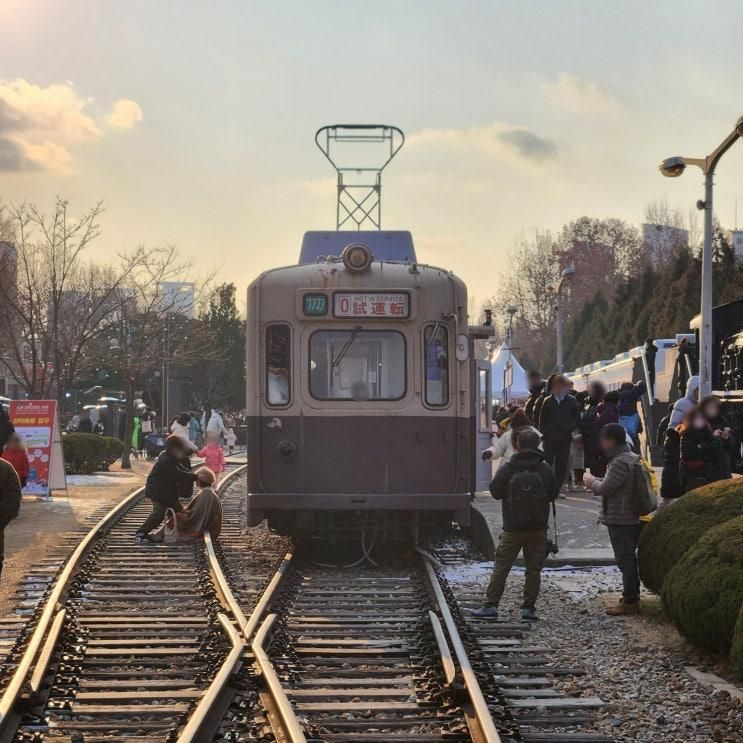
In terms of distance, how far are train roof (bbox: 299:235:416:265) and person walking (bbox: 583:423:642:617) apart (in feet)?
15.2

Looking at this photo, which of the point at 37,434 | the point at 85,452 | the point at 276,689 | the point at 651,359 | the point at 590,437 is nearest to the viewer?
the point at 276,689

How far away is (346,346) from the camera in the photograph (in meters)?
12.5

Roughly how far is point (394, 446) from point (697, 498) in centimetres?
340

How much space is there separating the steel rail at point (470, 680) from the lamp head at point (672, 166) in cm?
1036

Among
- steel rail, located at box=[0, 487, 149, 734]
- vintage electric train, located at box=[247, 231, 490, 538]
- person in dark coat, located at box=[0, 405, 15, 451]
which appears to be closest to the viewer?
steel rail, located at box=[0, 487, 149, 734]

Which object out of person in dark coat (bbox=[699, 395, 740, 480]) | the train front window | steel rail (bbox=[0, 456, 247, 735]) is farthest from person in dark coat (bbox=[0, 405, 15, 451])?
person in dark coat (bbox=[699, 395, 740, 480])

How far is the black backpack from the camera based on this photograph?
10094 mm

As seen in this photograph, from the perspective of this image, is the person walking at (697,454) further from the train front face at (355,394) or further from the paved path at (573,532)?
the train front face at (355,394)

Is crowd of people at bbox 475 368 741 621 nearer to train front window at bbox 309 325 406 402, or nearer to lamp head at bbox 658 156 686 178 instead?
train front window at bbox 309 325 406 402

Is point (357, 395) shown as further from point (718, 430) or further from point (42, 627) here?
point (42, 627)

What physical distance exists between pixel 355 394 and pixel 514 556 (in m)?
2.93

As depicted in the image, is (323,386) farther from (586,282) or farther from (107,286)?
(586,282)

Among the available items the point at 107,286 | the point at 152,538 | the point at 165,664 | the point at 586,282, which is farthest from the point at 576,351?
the point at 165,664

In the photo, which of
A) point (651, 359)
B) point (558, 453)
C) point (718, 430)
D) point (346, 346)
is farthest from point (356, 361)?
point (651, 359)
